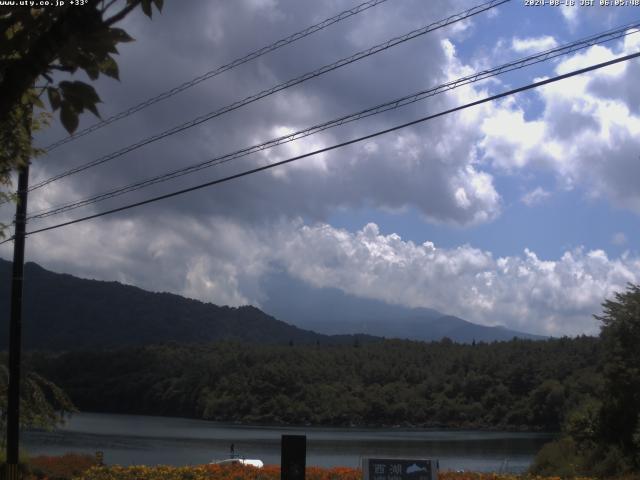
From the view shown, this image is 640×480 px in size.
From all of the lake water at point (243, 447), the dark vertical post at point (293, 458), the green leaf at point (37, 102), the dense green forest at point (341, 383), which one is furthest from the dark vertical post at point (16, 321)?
the dense green forest at point (341, 383)

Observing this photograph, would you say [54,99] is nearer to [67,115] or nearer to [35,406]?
[67,115]

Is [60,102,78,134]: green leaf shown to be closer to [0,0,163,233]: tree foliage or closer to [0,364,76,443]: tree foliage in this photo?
[0,0,163,233]: tree foliage

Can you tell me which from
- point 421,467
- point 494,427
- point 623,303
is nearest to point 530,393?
point 494,427

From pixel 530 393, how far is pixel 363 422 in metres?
21.2

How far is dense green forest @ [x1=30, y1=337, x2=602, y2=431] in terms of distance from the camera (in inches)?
3494

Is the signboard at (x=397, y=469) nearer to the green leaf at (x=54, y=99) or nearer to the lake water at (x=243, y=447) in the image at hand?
the green leaf at (x=54, y=99)

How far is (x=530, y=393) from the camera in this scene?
85875mm

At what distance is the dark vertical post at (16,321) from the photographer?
17.5m

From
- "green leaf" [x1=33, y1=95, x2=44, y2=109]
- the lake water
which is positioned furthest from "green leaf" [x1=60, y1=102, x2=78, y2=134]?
the lake water

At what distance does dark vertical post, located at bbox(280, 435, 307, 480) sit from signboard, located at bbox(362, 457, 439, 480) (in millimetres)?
915

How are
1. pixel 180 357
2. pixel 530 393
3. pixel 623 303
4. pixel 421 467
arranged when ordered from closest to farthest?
1. pixel 421 467
2. pixel 623 303
3. pixel 530 393
4. pixel 180 357

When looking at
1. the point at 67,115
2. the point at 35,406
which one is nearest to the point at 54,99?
the point at 67,115

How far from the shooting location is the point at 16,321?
1850 centimetres

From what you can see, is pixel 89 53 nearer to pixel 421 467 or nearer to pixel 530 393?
pixel 421 467
